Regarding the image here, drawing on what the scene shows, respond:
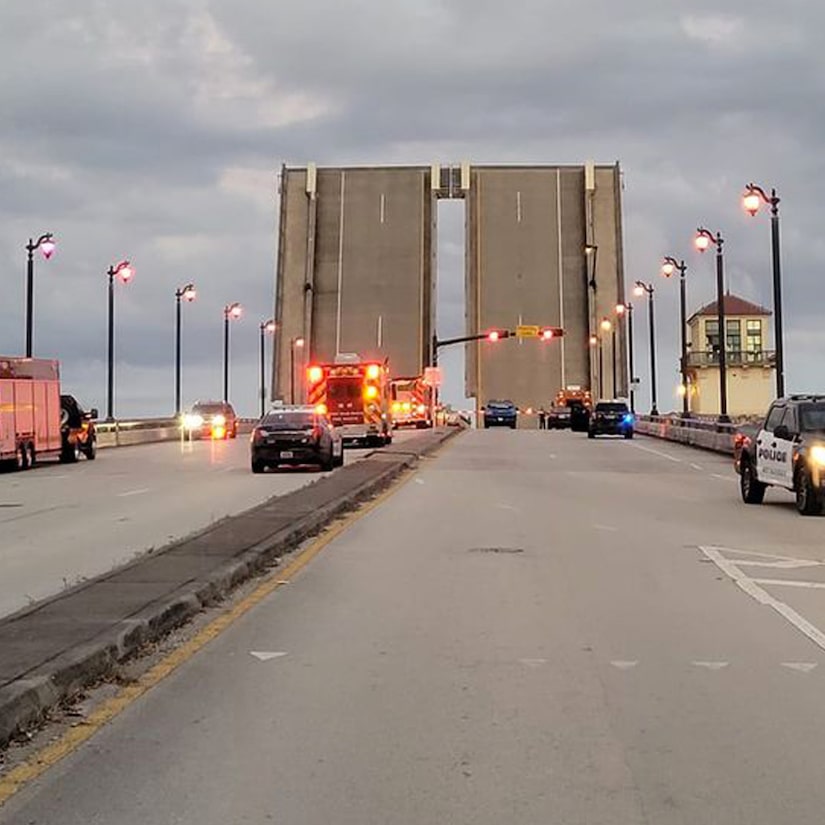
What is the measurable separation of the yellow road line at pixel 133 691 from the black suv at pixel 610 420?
145 feet

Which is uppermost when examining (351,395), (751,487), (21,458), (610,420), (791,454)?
(351,395)

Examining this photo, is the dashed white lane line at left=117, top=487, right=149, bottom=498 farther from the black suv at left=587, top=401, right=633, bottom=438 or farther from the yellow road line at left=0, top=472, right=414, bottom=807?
the black suv at left=587, top=401, right=633, bottom=438

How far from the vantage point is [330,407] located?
46562 mm

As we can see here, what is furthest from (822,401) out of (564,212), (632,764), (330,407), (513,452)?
(564,212)

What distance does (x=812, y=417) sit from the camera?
768 inches

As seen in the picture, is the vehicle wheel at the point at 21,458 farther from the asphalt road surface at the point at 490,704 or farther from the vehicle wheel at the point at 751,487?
the asphalt road surface at the point at 490,704

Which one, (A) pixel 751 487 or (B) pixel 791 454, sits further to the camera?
(A) pixel 751 487

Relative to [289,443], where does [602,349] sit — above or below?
above

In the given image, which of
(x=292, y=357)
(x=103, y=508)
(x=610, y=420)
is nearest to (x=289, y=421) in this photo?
(x=103, y=508)

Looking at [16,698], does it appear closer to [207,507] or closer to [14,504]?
[207,507]

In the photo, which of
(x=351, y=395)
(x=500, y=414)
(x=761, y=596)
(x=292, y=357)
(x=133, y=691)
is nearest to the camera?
(x=133, y=691)

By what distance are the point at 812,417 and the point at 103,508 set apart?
11289mm

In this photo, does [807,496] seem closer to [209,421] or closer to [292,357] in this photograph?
[209,421]

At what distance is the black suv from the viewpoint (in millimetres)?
57500
